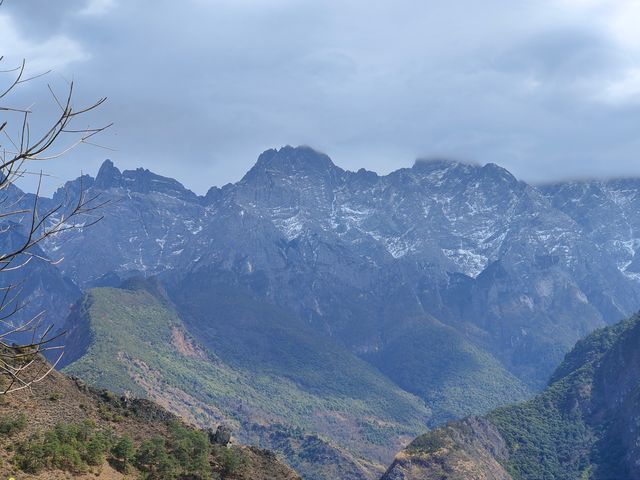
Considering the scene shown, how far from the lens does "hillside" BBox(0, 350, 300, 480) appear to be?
62594 millimetres

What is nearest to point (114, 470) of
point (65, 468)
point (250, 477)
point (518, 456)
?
point (65, 468)

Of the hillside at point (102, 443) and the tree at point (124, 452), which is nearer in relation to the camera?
the hillside at point (102, 443)

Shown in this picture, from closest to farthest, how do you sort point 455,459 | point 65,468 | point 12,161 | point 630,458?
point 12,161 < point 65,468 < point 455,459 < point 630,458

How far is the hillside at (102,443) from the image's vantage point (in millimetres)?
62594

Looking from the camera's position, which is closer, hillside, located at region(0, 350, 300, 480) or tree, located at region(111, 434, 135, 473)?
hillside, located at region(0, 350, 300, 480)

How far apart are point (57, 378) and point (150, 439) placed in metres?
11.5

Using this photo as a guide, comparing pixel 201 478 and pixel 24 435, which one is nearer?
pixel 24 435

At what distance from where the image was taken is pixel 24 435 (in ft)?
214

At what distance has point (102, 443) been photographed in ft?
225

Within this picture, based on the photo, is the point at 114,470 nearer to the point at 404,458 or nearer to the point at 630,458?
the point at 404,458

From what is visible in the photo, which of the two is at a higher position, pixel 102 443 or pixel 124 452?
pixel 102 443

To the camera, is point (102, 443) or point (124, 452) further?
point (124, 452)

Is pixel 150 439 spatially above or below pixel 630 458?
above

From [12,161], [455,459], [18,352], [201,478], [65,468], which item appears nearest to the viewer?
[12,161]
